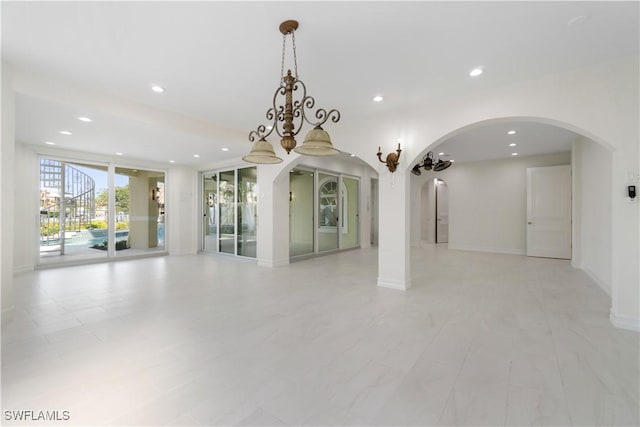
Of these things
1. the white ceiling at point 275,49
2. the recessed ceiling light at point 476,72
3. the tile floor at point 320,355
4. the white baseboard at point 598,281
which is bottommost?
the tile floor at point 320,355

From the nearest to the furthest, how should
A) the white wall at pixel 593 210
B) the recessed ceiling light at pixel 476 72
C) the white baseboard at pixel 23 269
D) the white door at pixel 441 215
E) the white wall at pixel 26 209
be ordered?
1. the recessed ceiling light at pixel 476 72
2. the white wall at pixel 593 210
3. the white baseboard at pixel 23 269
4. the white wall at pixel 26 209
5. the white door at pixel 441 215

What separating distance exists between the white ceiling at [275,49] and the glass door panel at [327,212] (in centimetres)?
382

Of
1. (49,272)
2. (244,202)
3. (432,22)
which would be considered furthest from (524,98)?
(49,272)

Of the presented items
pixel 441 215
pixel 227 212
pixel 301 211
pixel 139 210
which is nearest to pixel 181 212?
pixel 139 210

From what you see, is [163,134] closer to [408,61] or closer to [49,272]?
[49,272]

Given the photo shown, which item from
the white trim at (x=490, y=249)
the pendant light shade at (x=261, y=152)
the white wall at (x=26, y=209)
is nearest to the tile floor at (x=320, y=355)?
the white wall at (x=26, y=209)

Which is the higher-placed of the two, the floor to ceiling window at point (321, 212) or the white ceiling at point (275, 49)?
the white ceiling at point (275, 49)

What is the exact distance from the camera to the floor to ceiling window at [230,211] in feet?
23.5

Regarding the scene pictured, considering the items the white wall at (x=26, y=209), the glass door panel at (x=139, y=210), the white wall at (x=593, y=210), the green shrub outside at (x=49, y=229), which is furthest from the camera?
the glass door panel at (x=139, y=210)

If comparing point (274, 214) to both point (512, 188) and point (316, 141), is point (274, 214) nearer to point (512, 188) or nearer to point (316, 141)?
point (316, 141)

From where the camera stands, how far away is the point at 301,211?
744cm

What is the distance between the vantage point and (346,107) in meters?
4.17

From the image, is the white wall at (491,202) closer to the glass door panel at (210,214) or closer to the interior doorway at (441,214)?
the interior doorway at (441,214)

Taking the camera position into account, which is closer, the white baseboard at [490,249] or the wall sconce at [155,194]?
the white baseboard at [490,249]
